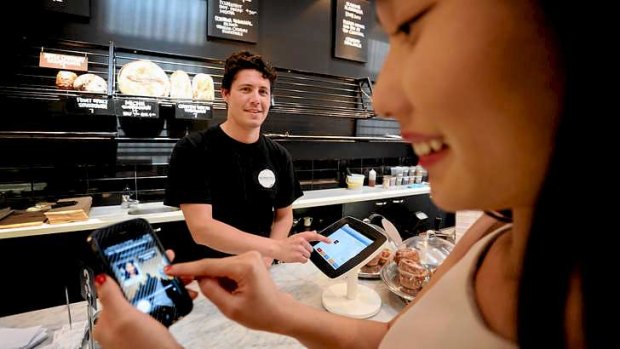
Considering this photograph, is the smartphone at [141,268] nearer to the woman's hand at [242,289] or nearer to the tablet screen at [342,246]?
the woman's hand at [242,289]

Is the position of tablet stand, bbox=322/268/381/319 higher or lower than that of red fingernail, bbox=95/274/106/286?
lower

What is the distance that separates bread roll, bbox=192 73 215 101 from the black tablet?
64.2 inches

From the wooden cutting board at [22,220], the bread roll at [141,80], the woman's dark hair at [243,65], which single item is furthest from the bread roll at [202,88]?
the wooden cutting board at [22,220]

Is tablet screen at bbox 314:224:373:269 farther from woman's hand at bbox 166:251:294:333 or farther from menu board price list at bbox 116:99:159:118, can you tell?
menu board price list at bbox 116:99:159:118

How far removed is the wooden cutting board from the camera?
5.59 ft

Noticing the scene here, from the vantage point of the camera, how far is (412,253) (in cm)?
120

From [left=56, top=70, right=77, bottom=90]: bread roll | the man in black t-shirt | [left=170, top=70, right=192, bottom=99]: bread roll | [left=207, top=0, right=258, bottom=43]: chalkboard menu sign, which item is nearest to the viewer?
the man in black t-shirt

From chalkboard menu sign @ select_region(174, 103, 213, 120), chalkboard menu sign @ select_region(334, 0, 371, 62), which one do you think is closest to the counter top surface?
chalkboard menu sign @ select_region(174, 103, 213, 120)

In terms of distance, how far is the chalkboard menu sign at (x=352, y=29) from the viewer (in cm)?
327

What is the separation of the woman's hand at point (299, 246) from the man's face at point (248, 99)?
2.39 ft

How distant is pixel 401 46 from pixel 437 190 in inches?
6.7

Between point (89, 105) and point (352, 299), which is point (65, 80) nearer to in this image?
point (89, 105)

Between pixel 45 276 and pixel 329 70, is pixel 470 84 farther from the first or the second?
pixel 329 70

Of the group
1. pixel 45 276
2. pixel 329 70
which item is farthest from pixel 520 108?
pixel 329 70
